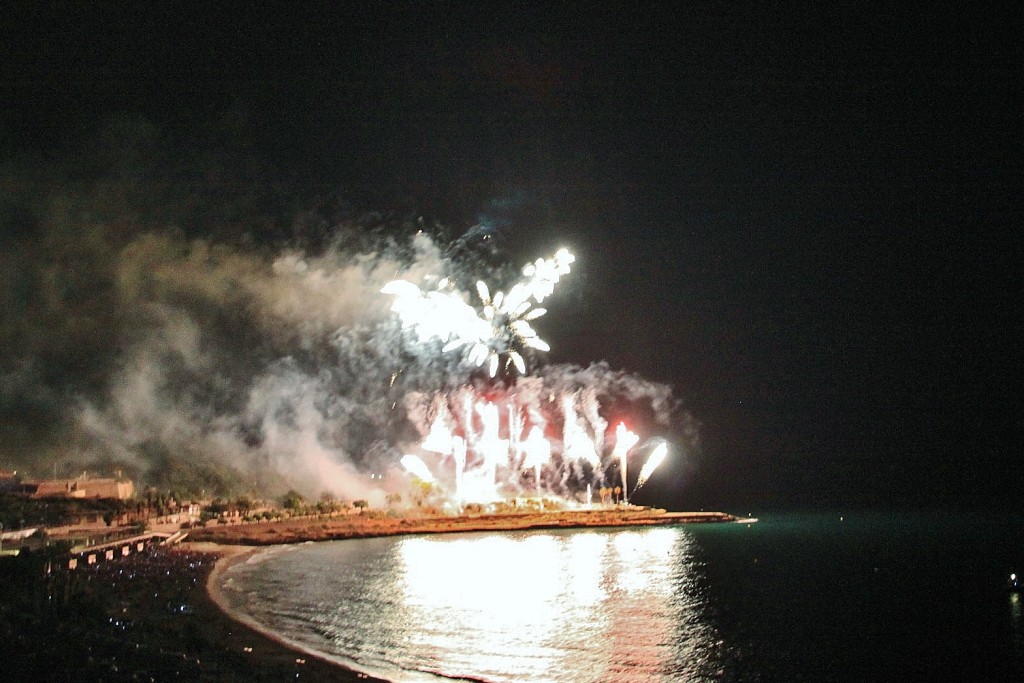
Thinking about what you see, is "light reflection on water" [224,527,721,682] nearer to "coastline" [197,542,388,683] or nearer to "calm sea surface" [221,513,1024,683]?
"calm sea surface" [221,513,1024,683]

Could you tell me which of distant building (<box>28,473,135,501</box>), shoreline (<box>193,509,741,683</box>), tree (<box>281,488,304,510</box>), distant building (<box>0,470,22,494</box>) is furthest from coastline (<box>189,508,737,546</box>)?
distant building (<box>0,470,22,494</box>)

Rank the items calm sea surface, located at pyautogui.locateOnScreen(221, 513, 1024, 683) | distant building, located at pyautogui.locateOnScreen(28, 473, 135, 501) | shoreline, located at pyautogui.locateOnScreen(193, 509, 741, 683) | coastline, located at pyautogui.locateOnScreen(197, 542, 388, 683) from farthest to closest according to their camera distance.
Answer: distant building, located at pyautogui.locateOnScreen(28, 473, 135, 501) < calm sea surface, located at pyautogui.locateOnScreen(221, 513, 1024, 683) < shoreline, located at pyautogui.locateOnScreen(193, 509, 741, 683) < coastline, located at pyautogui.locateOnScreen(197, 542, 388, 683)

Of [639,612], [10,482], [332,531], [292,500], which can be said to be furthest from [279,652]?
[292,500]

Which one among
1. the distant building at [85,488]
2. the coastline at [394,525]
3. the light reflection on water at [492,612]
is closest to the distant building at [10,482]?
the distant building at [85,488]

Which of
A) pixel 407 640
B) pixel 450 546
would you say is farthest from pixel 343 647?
pixel 450 546

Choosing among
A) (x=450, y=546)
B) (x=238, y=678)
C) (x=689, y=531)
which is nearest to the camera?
(x=238, y=678)

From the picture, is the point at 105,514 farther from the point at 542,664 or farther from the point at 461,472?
the point at 542,664

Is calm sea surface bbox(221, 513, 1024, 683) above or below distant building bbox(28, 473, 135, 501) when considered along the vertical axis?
below
